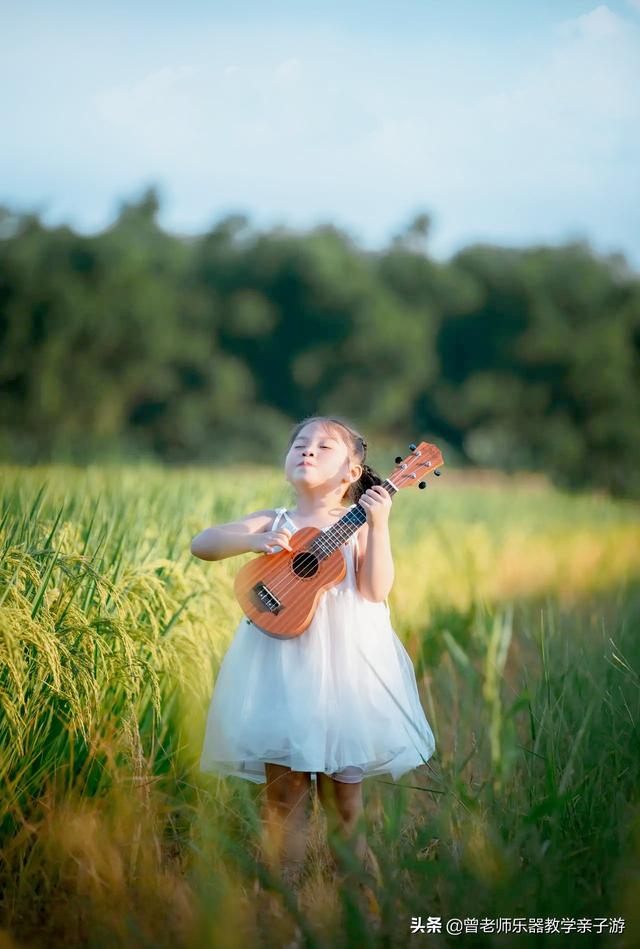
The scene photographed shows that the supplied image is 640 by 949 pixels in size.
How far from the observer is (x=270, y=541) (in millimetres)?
2646

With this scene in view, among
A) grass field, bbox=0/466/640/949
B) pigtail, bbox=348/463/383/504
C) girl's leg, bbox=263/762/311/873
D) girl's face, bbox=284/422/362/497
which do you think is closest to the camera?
grass field, bbox=0/466/640/949

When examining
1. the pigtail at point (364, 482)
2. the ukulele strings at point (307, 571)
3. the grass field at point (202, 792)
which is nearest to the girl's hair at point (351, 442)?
the pigtail at point (364, 482)

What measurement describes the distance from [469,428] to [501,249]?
532 cm

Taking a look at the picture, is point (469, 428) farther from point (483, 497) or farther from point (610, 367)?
point (483, 497)

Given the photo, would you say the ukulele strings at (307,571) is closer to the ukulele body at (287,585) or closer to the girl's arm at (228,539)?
the ukulele body at (287,585)

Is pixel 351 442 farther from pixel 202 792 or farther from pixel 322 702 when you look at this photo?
pixel 202 792

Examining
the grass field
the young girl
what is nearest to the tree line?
the grass field

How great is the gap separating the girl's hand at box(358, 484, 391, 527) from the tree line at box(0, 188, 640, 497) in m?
21.0

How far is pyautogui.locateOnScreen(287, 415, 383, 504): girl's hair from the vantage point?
9.48 feet

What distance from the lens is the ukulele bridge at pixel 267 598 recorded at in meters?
2.64

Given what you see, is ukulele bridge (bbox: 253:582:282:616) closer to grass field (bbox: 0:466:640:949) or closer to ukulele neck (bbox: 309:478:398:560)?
ukulele neck (bbox: 309:478:398:560)

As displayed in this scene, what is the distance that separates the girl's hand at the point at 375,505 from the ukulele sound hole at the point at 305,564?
0.58 feet

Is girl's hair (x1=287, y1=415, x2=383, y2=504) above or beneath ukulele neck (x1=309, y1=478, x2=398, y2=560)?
above

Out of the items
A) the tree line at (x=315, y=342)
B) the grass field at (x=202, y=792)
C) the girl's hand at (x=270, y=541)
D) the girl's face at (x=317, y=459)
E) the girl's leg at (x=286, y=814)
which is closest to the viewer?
the grass field at (x=202, y=792)
